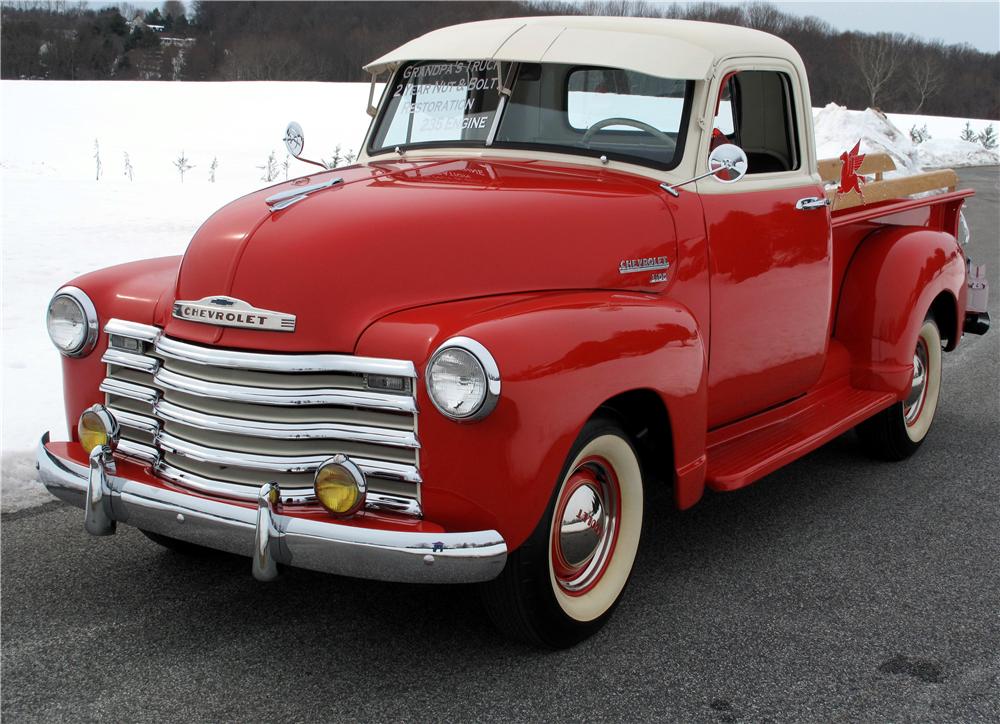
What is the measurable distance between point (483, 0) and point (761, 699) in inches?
1286

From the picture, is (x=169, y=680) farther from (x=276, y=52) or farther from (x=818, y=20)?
(x=276, y=52)

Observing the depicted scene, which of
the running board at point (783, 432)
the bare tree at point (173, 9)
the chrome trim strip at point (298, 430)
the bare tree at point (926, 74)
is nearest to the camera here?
the chrome trim strip at point (298, 430)

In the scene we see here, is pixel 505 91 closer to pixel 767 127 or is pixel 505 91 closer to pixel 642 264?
pixel 642 264

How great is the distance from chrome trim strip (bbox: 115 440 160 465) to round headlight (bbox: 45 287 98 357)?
1.35 feet

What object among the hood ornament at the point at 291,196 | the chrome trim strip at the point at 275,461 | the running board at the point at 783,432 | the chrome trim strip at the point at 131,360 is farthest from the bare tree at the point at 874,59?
Result: the chrome trim strip at the point at 275,461

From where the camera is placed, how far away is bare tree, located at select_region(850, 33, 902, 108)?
3566cm

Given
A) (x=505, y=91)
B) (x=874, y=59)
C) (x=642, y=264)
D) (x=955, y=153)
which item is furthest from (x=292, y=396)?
(x=874, y=59)

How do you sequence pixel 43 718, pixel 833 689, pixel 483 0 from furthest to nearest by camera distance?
pixel 483 0, pixel 833 689, pixel 43 718

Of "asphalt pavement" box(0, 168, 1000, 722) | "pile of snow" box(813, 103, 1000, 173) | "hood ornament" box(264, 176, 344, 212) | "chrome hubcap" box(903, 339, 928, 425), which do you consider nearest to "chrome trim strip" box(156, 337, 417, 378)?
"hood ornament" box(264, 176, 344, 212)

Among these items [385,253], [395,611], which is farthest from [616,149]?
[395,611]

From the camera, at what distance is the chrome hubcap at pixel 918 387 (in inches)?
216

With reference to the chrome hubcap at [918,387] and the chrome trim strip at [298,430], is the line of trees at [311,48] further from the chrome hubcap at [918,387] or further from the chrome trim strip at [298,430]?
the chrome trim strip at [298,430]

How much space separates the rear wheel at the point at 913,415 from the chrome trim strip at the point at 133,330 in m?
3.42

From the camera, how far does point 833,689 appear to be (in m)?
3.13
